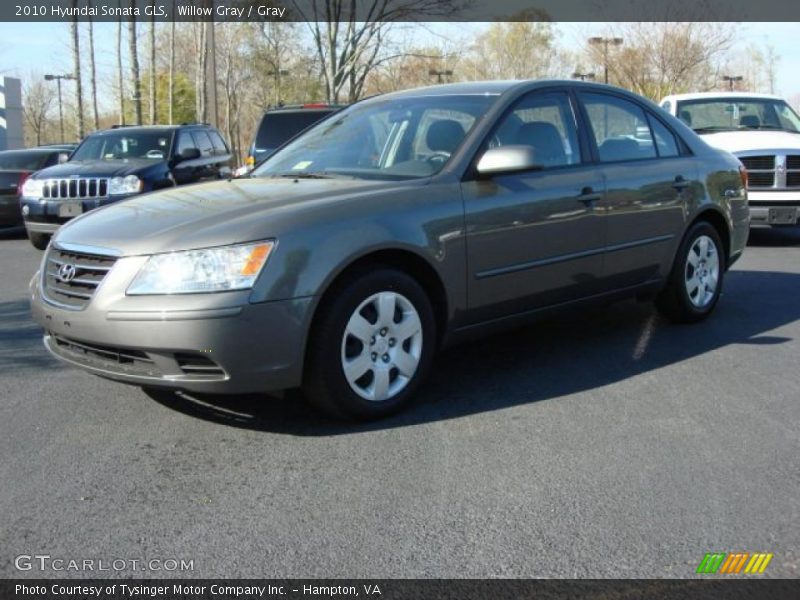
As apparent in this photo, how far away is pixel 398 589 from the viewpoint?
2.63 m

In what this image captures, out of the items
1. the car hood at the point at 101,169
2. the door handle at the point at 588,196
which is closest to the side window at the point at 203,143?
the car hood at the point at 101,169

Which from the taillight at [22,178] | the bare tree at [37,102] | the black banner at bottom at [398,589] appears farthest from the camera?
the bare tree at [37,102]

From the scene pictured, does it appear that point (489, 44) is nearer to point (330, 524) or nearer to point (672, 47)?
point (672, 47)

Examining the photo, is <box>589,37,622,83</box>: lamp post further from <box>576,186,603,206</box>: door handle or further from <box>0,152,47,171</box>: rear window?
<box>576,186,603,206</box>: door handle

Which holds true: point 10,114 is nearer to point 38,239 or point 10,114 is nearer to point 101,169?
point 38,239

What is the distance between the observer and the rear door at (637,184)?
5262 millimetres

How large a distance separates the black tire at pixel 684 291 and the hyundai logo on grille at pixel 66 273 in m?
3.98

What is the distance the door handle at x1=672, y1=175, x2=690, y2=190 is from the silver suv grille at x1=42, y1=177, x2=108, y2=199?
288 inches

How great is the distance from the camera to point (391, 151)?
15.7ft

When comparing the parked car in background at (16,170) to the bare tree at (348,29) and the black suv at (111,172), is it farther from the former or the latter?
the bare tree at (348,29)

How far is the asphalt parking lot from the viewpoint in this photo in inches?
112

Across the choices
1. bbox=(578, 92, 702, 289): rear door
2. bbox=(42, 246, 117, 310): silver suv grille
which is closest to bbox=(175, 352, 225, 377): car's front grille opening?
bbox=(42, 246, 117, 310): silver suv grille

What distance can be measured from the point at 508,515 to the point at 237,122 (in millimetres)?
48502

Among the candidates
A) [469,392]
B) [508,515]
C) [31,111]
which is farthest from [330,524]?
[31,111]
